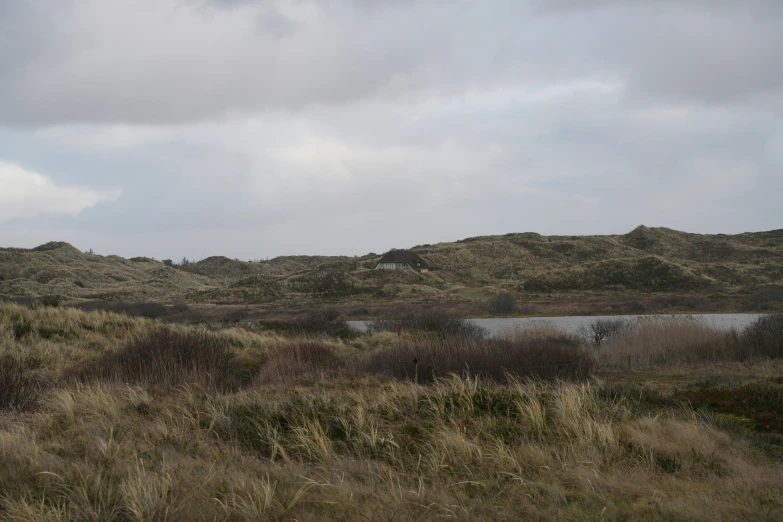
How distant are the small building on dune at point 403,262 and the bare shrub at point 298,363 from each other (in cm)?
6694

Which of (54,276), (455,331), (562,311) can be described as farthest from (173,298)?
(455,331)

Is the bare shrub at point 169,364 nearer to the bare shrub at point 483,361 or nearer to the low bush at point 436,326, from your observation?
the bare shrub at point 483,361

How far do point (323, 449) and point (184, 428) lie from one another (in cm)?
183

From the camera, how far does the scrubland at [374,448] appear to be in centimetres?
493

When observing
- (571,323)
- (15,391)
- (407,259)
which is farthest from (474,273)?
(15,391)

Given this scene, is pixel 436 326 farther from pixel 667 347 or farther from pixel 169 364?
pixel 169 364

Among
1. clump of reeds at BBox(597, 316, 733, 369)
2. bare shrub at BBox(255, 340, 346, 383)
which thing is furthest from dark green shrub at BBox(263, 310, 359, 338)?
clump of reeds at BBox(597, 316, 733, 369)

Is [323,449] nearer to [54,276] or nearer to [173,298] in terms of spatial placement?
[173,298]

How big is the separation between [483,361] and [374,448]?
638 cm

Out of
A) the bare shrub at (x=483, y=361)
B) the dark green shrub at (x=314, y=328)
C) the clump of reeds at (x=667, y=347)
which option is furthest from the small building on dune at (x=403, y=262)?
the bare shrub at (x=483, y=361)

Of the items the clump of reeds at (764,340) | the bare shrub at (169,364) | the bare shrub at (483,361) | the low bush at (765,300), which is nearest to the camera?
the bare shrub at (169,364)

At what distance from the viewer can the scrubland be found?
4.93 m

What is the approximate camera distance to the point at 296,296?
214 feet

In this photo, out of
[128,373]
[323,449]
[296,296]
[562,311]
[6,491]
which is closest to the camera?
[6,491]
